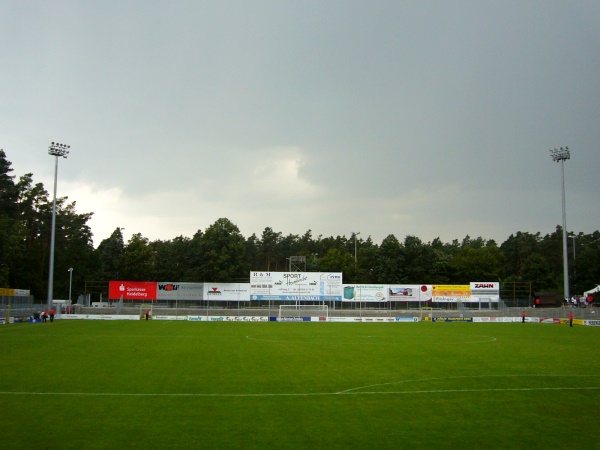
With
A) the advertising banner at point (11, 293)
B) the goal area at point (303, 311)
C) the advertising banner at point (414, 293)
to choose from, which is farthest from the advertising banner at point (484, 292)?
the advertising banner at point (11, 293)

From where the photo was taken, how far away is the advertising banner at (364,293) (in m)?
73.7

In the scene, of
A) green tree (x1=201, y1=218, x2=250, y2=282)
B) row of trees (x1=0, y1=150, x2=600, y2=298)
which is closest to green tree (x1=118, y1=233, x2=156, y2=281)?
row of trees (x1=0, y1=150, x2=600, y2=298)

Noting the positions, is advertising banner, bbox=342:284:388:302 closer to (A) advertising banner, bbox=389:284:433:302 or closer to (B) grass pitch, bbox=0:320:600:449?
(A) advertising banner, bbox=389:284:433:302

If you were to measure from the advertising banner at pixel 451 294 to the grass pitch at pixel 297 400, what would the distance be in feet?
175

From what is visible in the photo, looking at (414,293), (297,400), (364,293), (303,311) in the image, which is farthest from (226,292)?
(297,400)

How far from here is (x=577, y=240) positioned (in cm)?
14412

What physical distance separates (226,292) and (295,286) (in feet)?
32.1

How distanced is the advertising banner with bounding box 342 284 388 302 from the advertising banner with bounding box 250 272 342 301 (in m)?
1.11

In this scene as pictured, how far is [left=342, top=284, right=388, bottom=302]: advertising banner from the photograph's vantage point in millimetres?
73688

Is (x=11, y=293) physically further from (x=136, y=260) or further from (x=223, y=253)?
(x=223, y=253)

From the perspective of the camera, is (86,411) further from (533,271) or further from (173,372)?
(533,271)

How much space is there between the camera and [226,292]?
7450 centimetres

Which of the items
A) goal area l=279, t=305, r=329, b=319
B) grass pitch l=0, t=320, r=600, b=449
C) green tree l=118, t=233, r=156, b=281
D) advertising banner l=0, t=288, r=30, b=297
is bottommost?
goal area l=279, t=305, r=329, b=319

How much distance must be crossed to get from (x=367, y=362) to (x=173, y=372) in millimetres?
7570
